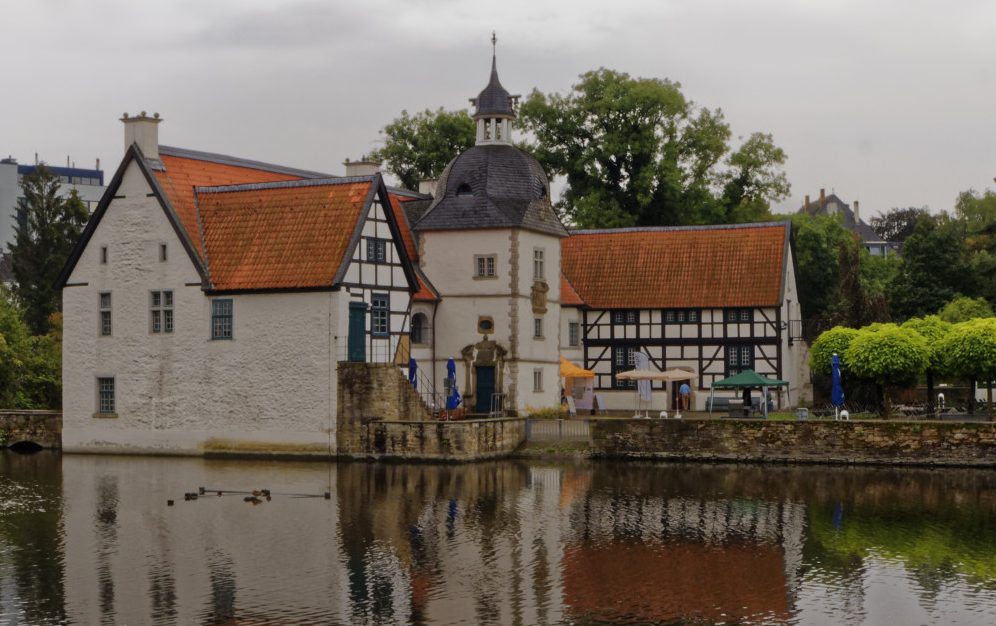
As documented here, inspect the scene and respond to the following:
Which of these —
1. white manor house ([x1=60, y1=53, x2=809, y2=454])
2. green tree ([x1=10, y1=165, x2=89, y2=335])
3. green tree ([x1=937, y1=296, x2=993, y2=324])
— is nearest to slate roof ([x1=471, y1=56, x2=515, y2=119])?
white manor house ([x1=60, y1=53, x2=809, y2=454])

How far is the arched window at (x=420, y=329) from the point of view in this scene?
49.1m

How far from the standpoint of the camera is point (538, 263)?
50.1m

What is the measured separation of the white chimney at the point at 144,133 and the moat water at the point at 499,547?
10716mm

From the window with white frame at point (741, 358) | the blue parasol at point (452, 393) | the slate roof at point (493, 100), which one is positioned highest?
the slate roof at point (493, 100)

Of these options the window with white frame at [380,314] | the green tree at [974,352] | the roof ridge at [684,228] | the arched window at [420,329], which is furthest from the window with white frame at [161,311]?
the green tree at [974,352]

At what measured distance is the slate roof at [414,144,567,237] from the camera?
4891 centimetres

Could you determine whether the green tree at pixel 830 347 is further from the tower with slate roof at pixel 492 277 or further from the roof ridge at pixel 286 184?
the roof ridge at pixel 286 184

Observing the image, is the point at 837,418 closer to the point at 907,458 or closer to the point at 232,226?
the point at 907,458

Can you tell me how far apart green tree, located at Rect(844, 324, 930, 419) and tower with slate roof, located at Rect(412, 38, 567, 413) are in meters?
10.2

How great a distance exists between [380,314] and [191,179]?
7543 millimetres

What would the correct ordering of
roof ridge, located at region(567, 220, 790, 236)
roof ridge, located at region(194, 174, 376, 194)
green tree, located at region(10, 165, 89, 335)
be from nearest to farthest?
roof ridge, located at region(194, 174, 376, 194) → roof ridge, located at region(567, 220, 790, 236) → green tree, located at region(10, 165, 89, 335)

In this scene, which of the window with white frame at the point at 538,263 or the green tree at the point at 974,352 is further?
the window with white frame at the point at 538,263

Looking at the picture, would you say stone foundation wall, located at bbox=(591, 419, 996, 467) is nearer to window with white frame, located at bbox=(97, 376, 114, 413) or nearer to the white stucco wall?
the white stucco wall

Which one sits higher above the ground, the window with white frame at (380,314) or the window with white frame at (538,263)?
the window with white frame at (538,263)
